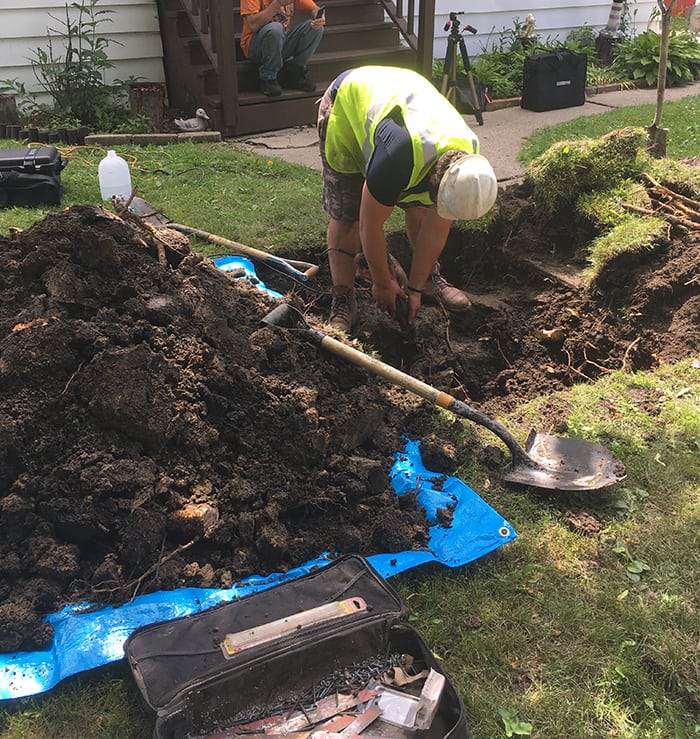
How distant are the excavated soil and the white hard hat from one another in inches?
35.8

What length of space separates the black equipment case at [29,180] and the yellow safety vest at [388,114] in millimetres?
2675

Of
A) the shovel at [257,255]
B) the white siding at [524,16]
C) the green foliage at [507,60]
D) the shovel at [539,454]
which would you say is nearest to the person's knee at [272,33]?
the green foliage at [507,60]

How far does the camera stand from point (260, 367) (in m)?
3.10

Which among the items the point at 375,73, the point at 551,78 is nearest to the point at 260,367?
the point at 375,73

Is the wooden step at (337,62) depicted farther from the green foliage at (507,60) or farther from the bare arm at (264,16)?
the green foliage at (507,60)

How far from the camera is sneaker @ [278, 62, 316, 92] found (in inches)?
320

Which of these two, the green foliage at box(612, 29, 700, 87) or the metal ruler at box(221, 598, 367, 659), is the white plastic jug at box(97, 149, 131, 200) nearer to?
the metal ruler at box(221, 598, 367, 659)

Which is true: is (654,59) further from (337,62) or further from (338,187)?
(338,187)

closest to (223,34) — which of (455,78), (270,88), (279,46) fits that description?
(279,46)

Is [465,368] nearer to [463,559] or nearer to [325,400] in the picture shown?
[325,400]

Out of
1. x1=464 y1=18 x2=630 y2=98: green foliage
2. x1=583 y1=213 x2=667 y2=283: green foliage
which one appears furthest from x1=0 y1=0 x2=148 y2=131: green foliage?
x1=583 y1=213 x2=667 y2=283: green foliage

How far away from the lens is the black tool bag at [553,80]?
8781mm

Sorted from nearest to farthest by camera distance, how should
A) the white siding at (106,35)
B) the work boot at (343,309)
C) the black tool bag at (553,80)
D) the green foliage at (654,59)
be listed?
the work boot at (343,309), the white siding at (106,35), the black tool bag at (553,80), the green foliage at (654,59)

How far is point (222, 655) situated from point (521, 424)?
1933 millimetres
